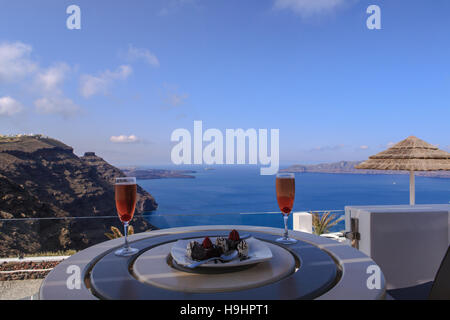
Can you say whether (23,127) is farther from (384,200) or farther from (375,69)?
(384,200)

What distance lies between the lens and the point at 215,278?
0.54 metres

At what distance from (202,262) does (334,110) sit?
37.0 metres

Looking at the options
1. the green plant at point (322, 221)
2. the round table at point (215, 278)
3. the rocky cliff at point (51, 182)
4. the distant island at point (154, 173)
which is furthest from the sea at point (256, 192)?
the round table at point (215, 278)

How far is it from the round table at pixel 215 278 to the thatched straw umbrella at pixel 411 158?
369 centimetres

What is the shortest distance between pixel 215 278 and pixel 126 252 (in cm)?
29

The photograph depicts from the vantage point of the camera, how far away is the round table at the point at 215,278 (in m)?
0.46

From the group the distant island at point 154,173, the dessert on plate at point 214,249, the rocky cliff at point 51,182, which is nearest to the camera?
the dessert on plate at point 214,249

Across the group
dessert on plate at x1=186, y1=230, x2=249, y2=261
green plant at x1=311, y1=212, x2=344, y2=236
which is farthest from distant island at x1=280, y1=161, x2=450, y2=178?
green plant at x1=311, y1=212, x2=344, y2=236

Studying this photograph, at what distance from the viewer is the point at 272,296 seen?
0.45 meters

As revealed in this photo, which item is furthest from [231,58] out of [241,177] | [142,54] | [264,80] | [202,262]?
[241,177]
